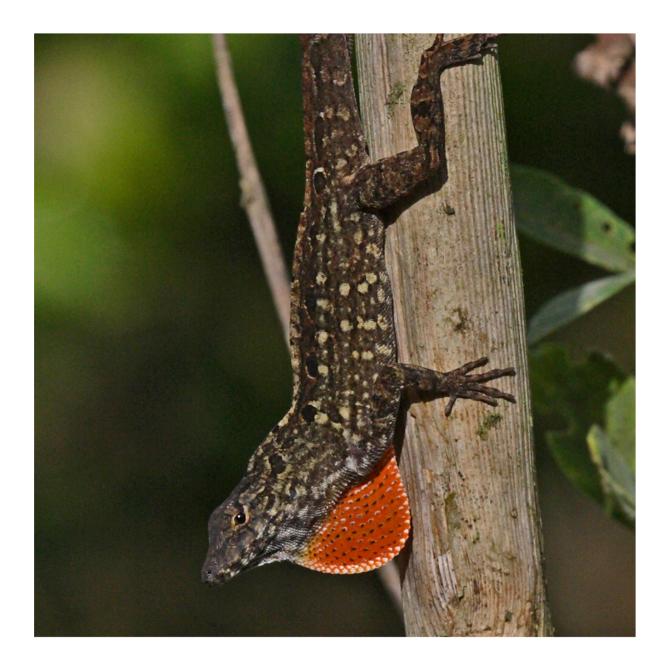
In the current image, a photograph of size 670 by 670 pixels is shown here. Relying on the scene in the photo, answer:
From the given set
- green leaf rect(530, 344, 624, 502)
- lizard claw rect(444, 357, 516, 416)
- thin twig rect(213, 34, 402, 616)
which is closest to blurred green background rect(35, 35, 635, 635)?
green leaf rect(530, 344, 624, 502)

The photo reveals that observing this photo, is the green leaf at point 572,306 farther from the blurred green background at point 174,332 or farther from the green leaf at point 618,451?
the blurred green background at point 174,332

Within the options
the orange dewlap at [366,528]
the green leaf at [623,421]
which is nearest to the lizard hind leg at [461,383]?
the orange dewlap at [366,528]

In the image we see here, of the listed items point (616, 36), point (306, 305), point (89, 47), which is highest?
point (89, 47)

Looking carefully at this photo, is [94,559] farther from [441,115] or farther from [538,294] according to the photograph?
[441,115]

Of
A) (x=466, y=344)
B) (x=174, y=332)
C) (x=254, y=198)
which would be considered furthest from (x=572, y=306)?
(x=174, y=332)

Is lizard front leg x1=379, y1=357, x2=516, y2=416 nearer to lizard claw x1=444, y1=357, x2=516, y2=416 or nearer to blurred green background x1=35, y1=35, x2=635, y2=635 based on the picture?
lizard claw x1=444, y1=357, x2=516, y2=416

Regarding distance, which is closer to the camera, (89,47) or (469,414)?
(469,414)

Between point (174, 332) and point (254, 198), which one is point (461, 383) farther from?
point (174, 332)

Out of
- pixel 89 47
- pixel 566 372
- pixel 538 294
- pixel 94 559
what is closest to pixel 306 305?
pixel 566 372
